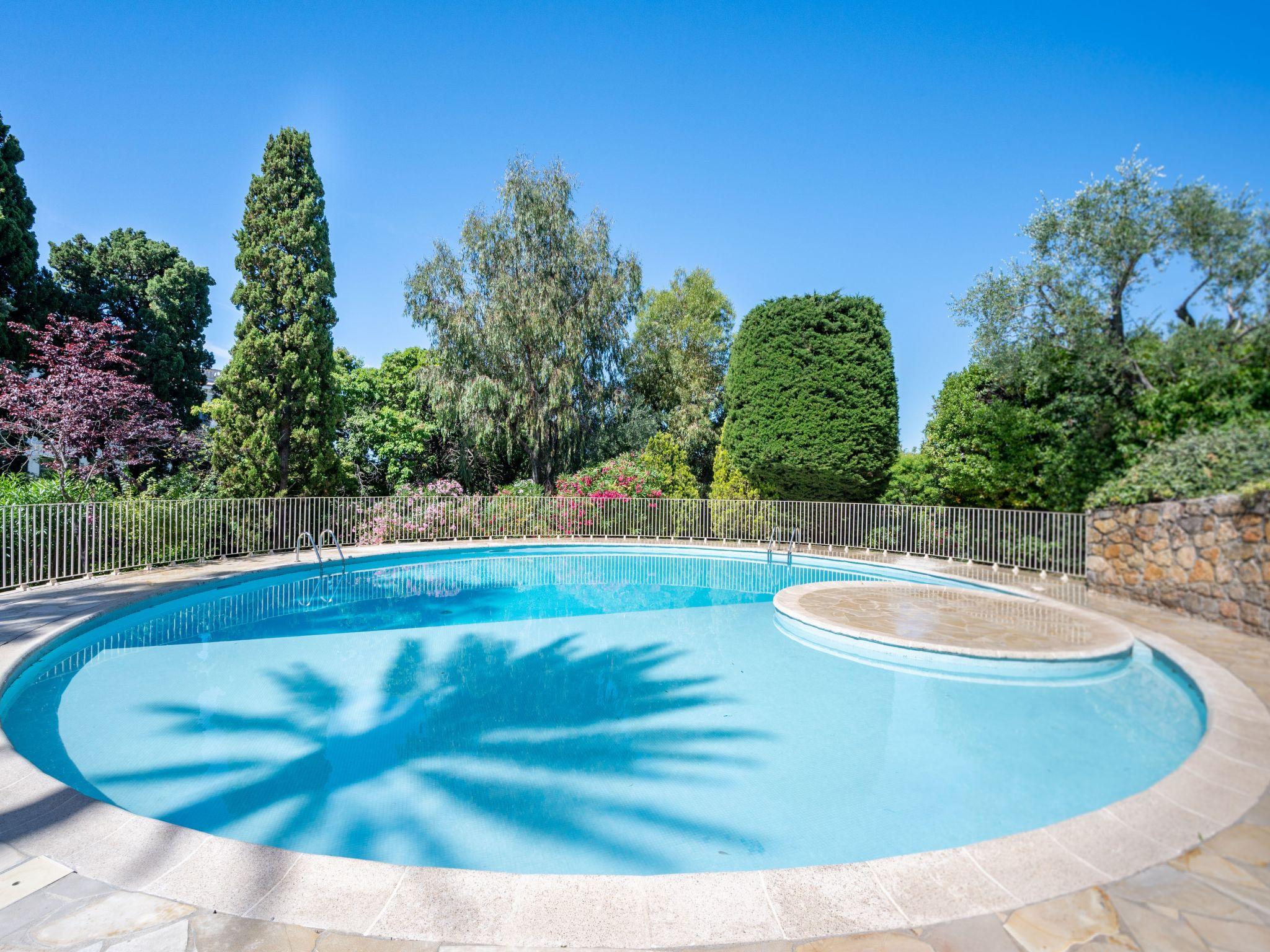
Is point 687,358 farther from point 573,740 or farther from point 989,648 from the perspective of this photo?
point 573,740

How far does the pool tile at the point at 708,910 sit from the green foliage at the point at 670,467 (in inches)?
574

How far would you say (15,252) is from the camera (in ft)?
47.9

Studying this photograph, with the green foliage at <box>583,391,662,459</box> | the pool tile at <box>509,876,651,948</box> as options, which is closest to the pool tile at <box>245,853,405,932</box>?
the pool tile at <box>509,876,651,948</box>

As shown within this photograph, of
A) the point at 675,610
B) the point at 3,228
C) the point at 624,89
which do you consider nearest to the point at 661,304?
the point at 624,89

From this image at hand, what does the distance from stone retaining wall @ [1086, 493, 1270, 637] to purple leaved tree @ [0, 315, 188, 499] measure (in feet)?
55.1

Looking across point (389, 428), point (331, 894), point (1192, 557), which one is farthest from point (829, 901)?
point (389, 428)

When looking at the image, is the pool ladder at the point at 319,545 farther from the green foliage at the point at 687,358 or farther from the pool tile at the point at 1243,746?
the pool tile at the point at 1243,746

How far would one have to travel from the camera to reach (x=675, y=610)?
9.24 metres

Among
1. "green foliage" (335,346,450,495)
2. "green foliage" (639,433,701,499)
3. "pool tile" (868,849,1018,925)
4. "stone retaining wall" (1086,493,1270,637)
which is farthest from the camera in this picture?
"green foliage" (335,346,450,495)

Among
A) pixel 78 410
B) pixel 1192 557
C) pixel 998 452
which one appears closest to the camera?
pixel 1192 557

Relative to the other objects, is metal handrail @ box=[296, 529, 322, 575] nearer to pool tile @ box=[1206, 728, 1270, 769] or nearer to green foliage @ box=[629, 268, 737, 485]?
green foliage @ box=[629, 268, 737, 485]

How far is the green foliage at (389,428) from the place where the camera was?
18688mm

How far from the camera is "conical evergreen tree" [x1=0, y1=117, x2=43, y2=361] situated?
14.1 meters

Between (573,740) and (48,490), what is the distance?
37.0 ft
